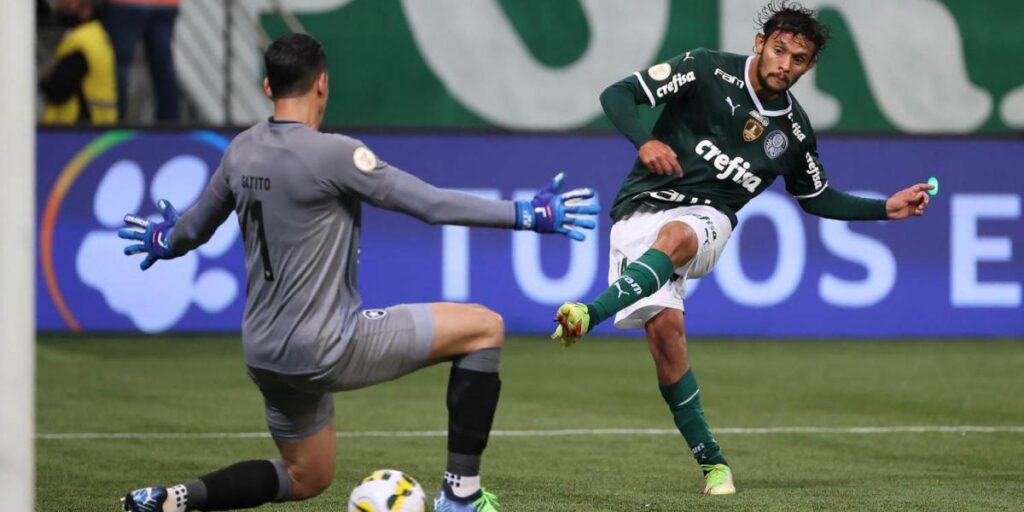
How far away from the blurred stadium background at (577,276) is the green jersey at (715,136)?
110cm

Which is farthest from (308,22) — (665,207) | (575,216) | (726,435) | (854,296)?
(575,216)

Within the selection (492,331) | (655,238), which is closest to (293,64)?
(492,331)

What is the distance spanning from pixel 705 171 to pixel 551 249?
587 cm

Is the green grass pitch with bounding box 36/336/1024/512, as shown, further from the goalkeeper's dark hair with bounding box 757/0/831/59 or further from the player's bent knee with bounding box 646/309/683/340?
the goalkeeper's dark hair with bounding box 757/0/831/59

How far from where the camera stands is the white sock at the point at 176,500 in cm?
520

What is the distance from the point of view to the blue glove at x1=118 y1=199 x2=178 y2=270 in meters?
5.44

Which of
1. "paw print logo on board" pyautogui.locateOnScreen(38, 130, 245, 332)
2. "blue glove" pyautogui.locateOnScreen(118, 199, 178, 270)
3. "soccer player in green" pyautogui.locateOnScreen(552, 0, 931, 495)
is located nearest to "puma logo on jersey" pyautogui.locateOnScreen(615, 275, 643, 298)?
"soccer player in green" pyautogui.locateOnScreen(552, 0, 931, 495)

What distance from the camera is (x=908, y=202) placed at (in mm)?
6781

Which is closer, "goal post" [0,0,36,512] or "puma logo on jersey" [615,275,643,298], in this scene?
"goal post" [0,0,36,512]

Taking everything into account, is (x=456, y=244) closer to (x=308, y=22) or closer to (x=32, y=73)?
(x=308, y=22)

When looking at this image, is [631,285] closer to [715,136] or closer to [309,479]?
[715,136]

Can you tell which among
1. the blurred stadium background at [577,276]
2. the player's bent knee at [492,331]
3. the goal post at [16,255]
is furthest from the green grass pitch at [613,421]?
the goal post at [16,255]

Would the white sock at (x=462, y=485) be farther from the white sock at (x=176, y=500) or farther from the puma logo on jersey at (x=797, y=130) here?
the puma logo on jersey at (x=797, y=130)

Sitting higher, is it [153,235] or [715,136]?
[715,136]
